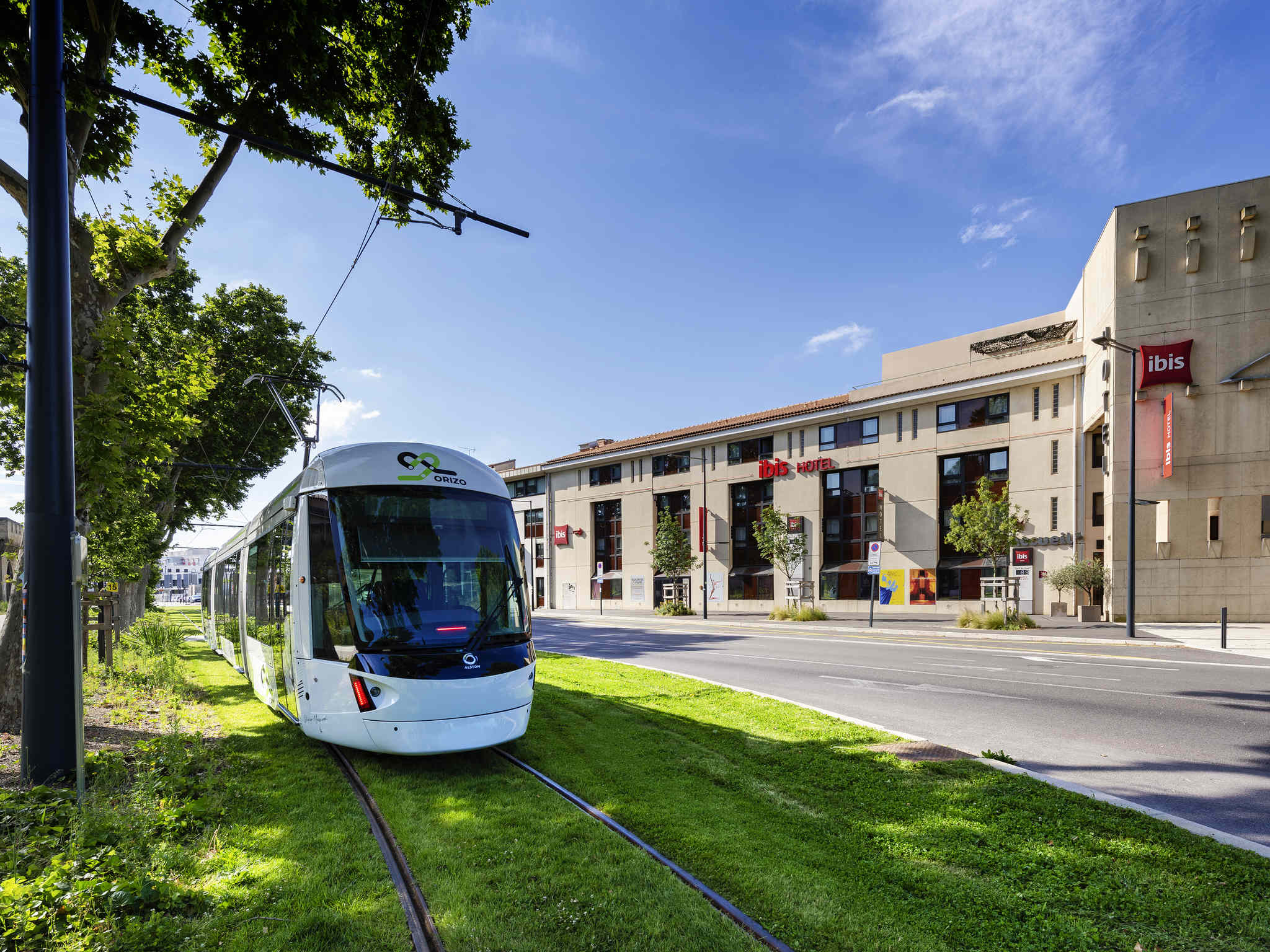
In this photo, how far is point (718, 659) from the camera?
16.7 m

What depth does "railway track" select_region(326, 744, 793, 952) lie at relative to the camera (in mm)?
3582

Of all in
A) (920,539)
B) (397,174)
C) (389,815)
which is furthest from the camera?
(920,539)

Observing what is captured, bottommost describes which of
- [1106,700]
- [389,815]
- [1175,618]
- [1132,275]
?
[1175,618]

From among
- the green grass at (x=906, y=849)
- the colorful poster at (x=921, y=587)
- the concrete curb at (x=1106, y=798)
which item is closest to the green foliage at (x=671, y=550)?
the colorful poster at (x=921, y=587)

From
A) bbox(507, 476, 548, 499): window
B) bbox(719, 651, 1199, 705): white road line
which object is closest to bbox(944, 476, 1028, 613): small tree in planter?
bbox(719, 651, 1199, 705): white road line

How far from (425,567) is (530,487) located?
169ft

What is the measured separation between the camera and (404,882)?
421 centimetres

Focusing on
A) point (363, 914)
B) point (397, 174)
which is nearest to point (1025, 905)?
point (363, 914)

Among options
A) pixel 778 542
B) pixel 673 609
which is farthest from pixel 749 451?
pixel 673 609

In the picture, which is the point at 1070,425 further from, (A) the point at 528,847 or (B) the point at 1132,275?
(A) the point at 528,847

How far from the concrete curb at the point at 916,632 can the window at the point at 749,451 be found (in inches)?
440

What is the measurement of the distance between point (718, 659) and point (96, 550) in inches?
654

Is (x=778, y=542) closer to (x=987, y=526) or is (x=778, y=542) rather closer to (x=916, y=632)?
(x=987, y=526)

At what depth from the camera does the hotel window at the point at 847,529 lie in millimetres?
36062
